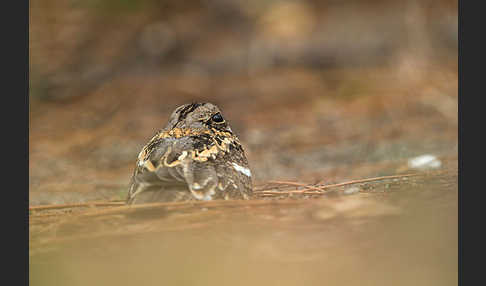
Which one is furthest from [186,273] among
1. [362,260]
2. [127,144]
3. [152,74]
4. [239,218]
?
[152,74]

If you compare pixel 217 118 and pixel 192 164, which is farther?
pixel 217 118

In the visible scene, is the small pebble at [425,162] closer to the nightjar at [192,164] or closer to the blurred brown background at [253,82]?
the blurred brown background at [253,82]

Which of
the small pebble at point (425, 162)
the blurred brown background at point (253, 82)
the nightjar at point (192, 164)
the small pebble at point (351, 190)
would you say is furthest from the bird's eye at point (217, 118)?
the small pebble at point (425, 162)

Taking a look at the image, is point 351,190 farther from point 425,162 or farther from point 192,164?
point 425,162

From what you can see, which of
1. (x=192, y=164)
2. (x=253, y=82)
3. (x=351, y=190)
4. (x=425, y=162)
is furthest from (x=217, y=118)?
(x=253, y=82)

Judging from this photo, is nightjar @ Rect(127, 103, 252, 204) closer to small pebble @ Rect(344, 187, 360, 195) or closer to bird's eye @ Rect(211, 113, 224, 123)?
bird's eye @ Rect(211, 113, 224, 123)

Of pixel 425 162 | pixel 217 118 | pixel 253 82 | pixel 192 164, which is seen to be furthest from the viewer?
pixel 253 82
